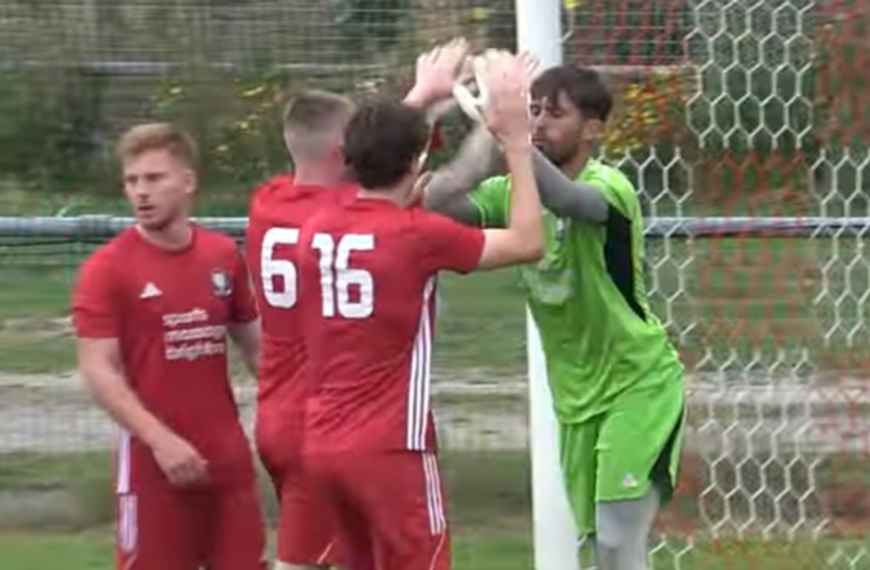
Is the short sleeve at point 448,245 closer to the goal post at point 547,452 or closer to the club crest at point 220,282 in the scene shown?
the club crest at point 220,282

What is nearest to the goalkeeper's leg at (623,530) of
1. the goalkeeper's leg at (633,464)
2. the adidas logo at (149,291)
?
the goalkeeper's leg at (633,464)

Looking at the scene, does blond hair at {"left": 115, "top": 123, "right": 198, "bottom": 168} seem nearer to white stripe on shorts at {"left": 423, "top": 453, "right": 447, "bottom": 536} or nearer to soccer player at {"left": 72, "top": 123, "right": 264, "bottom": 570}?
soccer player at {"left": 72, "top": 123, "right": 264, "bottom": 570}

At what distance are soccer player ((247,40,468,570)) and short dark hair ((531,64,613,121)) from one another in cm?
23

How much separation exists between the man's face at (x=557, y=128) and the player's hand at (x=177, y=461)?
47.9 inches

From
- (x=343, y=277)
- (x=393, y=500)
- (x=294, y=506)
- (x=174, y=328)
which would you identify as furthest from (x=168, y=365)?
(x=393, y=500)

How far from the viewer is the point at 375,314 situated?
20.5 ft

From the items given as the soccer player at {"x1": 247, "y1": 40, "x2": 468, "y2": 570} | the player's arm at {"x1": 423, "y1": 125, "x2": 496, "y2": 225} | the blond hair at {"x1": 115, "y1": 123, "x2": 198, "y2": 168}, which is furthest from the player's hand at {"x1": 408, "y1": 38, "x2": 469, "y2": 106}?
the blond hair at {"x1": 115, "y1": 123, "x2": 198, "y2": 168}

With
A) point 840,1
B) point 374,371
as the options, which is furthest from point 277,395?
point 840,1

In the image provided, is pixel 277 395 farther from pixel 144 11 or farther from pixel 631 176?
pixel 144 11

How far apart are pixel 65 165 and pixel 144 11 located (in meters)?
0.67

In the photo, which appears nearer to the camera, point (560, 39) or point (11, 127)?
point (560, 39)

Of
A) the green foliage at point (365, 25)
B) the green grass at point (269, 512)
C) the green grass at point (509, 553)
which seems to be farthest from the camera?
the green foliage at point (365, 25)

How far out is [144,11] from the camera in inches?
361

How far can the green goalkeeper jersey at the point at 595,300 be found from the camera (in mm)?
6883
